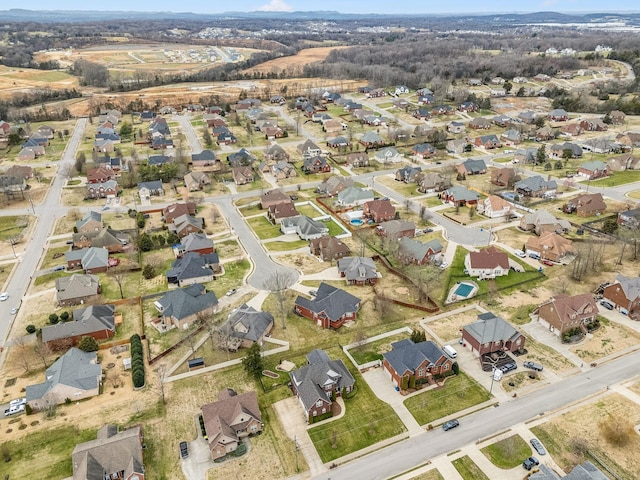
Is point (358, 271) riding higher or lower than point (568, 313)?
lower

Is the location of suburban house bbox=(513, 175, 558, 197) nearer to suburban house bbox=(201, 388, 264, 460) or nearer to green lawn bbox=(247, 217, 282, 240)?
green lawn bbox=(247, 217, 282, 240)

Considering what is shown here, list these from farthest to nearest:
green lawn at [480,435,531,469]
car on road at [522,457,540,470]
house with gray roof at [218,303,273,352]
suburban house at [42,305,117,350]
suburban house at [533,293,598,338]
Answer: suburban house at [533,293,598,338]
suburban house at [42,305,117,350]
house with gray roof at [218,303,273,352]
green lawn at [480,435,531,469]
car on road at [522,457,540,470]

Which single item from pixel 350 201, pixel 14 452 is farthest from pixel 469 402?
pixel 350 201

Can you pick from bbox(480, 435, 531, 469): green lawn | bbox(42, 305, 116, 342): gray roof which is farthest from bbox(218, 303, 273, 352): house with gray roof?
bbox(480, 435, 531, 469): green lawn

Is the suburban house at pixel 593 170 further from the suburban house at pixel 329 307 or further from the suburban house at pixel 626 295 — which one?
the suburban house at pixel 329 307

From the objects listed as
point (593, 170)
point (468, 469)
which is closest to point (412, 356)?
point (468, 469)

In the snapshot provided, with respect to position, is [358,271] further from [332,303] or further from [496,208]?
[496,208]

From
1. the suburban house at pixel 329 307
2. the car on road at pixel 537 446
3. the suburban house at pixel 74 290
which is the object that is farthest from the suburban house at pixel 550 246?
the suburban house at pixel 74 290
